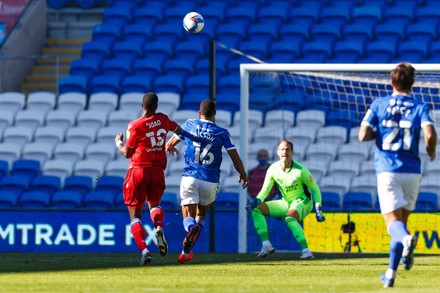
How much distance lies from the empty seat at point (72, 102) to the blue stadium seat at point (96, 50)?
1.76 meters

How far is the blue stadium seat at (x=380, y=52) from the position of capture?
23.3 meters

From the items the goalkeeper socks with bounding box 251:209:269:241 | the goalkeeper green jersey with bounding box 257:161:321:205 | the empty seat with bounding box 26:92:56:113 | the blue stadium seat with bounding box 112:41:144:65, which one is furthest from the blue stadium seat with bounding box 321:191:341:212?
the blue stadium seat with bounding box 112:41:144:65

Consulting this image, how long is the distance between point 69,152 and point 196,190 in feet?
28.2

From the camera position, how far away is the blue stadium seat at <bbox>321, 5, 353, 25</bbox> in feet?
81.8

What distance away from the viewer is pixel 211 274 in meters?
12.1

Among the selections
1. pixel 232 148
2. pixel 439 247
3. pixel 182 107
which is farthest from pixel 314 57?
pixel 232 148

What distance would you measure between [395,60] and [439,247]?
6.11 metres

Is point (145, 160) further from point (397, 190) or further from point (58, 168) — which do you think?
point (58, 168)

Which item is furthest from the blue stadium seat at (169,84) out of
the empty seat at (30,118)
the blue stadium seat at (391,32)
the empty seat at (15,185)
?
the blue stadium seat at (391,32)

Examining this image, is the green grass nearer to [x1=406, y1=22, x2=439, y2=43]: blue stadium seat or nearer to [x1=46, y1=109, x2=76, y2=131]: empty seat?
[x1=46, y1=109, x2=76, y2=131]: empty seat

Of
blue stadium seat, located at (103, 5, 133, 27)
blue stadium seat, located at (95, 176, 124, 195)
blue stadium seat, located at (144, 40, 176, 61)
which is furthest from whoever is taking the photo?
blue stadium seat, located at (103, 5, 133, 27)

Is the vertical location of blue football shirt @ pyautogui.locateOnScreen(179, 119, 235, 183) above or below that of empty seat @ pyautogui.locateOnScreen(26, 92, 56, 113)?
below

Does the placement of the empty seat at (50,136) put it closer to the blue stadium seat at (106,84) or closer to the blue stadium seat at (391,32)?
the blue stadium seat at (106,84)

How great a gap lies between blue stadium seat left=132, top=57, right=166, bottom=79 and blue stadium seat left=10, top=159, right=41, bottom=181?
Answer: 3.41 meters
